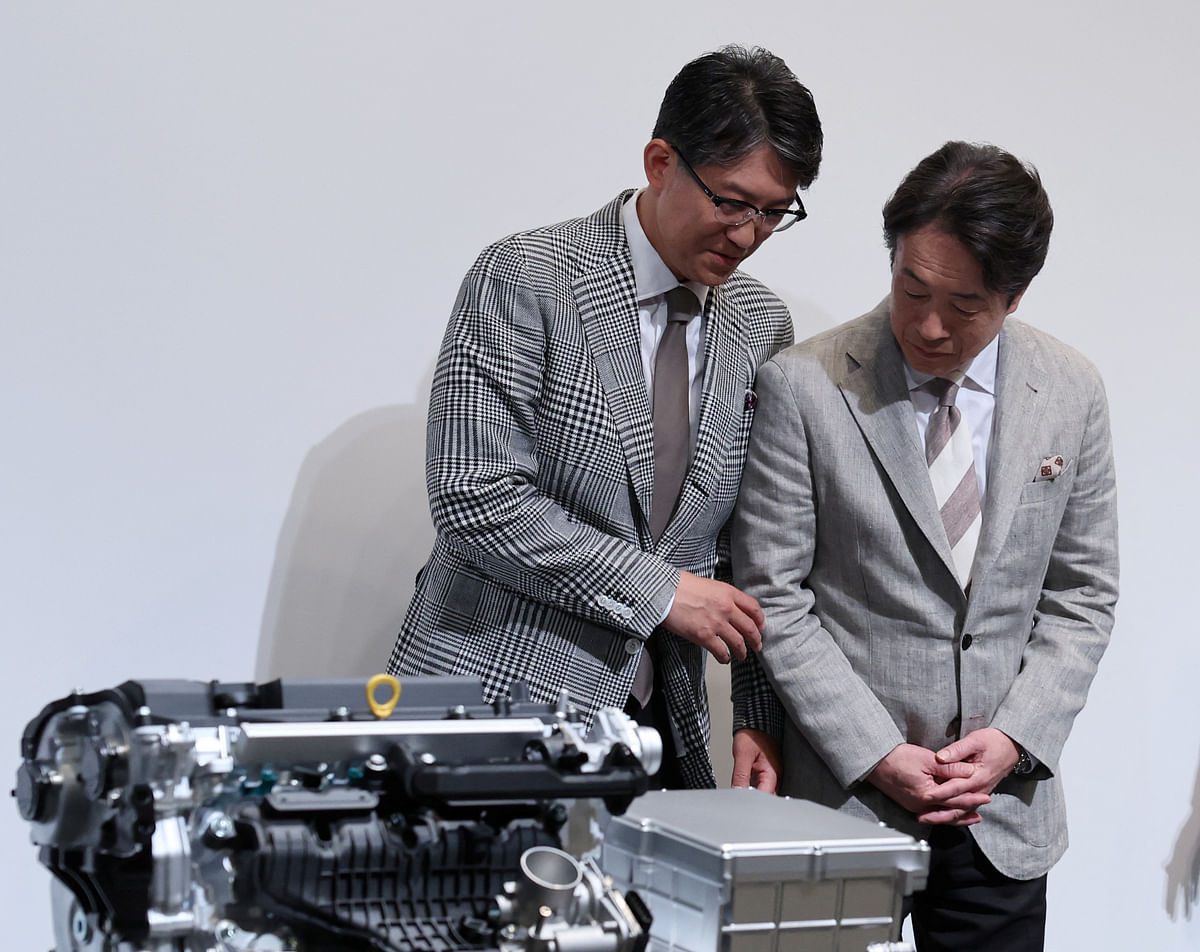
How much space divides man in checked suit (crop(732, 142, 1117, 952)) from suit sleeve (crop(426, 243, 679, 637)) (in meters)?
0.27

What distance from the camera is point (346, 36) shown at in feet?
8.31

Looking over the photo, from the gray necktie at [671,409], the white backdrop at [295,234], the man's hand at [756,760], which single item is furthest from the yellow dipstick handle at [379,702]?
the white backdrop at [295,234]

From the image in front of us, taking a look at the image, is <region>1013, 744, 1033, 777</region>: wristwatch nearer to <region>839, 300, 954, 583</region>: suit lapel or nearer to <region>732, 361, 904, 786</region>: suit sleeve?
<region>732, 361, 904, 786</region>: suit sleeve

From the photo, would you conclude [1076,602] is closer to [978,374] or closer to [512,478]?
[978,374]

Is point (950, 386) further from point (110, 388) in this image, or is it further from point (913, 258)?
point (110, 388)

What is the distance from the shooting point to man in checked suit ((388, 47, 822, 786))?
6.39ft

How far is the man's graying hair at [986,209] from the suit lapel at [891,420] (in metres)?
0.19

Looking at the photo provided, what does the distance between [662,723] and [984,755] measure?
19.6 inches

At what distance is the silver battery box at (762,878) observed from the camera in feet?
4.45

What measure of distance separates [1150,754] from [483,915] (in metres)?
2.53

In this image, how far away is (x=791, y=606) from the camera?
207 cm

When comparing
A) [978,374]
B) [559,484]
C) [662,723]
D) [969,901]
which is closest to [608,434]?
[559,484]

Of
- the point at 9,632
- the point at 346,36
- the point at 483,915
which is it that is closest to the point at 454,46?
the point at 346,36

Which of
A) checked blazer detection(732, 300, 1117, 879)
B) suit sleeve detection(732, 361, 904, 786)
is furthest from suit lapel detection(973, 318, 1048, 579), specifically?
suit sleeve detection(732, 361, 904, 786)
